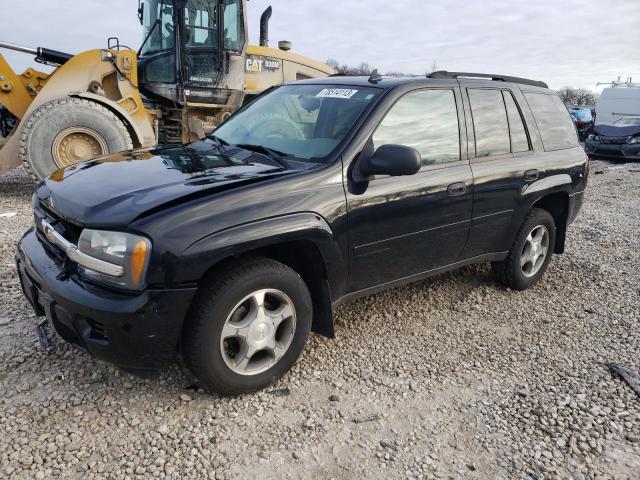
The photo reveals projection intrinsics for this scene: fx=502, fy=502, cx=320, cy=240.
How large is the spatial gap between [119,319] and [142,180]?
0.80 m

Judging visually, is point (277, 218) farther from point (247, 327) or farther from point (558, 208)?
point (558, 208)

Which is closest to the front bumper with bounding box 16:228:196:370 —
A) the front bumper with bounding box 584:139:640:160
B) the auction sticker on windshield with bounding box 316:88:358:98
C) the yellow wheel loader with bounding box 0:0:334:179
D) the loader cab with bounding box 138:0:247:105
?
the auction sticker on windshield with bounding box 316:88:358:98

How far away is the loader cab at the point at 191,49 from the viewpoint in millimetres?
7699

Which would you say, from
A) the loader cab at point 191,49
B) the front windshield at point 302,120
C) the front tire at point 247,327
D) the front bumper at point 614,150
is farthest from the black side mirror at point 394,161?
the front bumper at point 614,150

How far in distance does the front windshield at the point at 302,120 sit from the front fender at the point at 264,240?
1.66 feet

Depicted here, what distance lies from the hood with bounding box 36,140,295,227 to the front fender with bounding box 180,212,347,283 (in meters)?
0.25

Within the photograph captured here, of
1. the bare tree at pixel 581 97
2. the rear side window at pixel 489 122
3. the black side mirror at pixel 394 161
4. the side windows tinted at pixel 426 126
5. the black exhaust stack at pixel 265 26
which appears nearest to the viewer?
the black side mirror at pixel 394 161

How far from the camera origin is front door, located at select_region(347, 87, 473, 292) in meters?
3.07

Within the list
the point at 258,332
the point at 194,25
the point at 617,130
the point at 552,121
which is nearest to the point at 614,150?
the point at 617,130

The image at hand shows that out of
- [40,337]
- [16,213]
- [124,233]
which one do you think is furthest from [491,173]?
[16,213]

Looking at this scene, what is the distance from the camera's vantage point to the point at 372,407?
2795 millimetres

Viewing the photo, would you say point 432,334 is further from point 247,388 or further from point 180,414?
point 180,414

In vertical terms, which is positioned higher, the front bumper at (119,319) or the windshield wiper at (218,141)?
the windshield wiper at (218,141)

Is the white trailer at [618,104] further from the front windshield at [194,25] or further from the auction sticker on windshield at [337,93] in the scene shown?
the auction sticker on windshield at [337,93]
